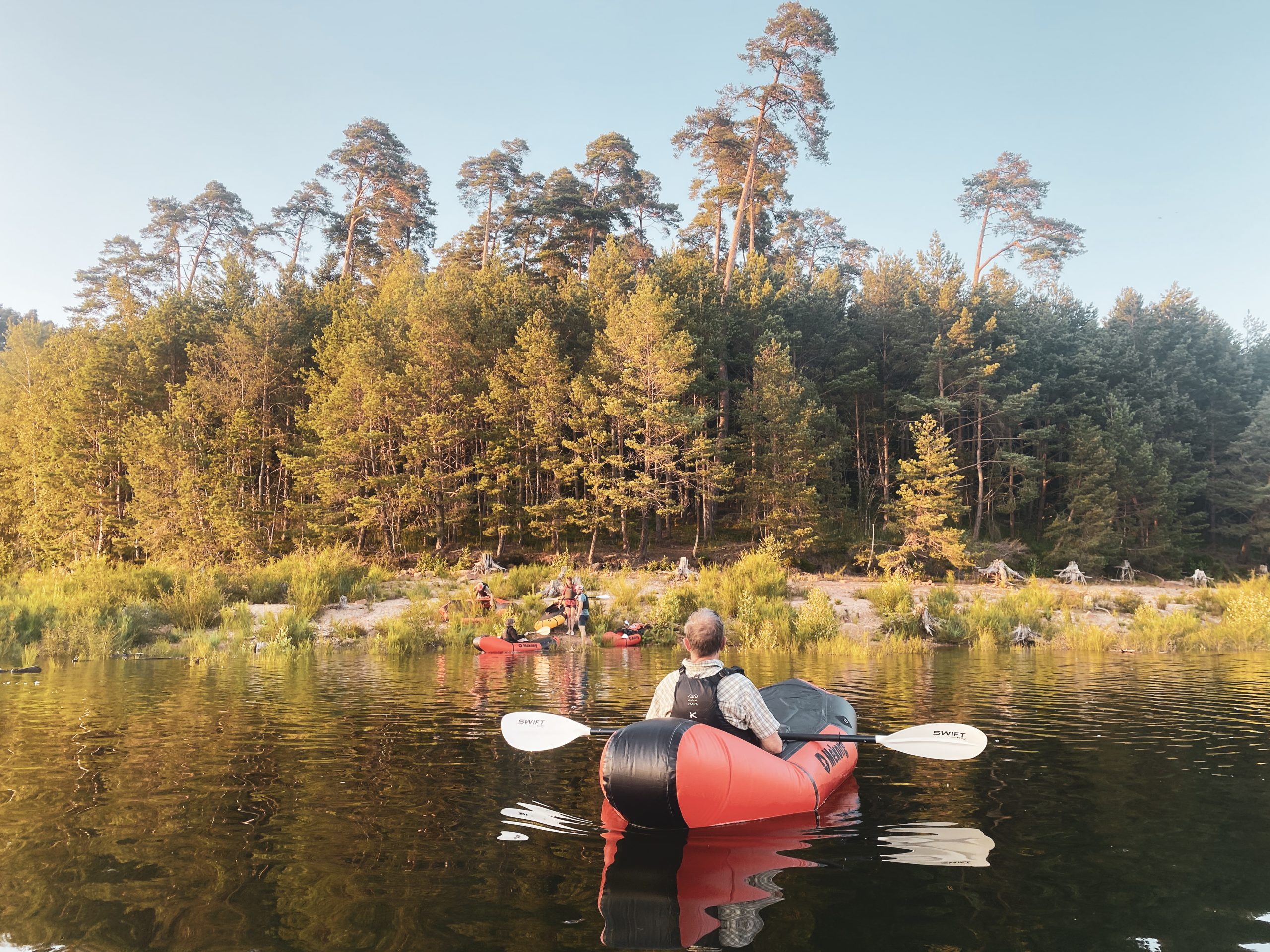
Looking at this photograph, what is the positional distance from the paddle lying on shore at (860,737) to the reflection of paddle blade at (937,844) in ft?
2.55

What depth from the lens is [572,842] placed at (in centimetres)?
450

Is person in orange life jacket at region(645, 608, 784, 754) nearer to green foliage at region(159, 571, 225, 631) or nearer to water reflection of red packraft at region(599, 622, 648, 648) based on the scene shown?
water reflection of red packraft at region(599, 622, 648, 648)

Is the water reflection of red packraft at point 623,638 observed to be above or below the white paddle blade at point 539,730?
below

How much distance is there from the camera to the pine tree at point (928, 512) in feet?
86.8

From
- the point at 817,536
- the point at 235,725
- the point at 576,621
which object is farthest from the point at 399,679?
the point at 817,536

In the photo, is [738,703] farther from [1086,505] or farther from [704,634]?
[1086,505]

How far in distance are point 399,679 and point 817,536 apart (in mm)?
19290

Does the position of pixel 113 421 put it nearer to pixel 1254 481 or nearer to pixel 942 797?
pixel 942 797

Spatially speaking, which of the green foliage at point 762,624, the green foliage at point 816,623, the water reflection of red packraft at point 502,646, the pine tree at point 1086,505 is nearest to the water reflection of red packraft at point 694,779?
the water reflection of red packraft at point 502,646

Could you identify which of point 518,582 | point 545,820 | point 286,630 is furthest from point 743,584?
point 545,820

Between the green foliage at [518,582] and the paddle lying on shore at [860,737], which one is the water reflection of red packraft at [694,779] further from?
the green foliage at [518,582]

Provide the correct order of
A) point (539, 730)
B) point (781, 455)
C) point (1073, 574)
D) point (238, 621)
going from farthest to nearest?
1. point (781, 455)
2. point (1073, 574)
3. point (238, 621)
4. point (539, 730)

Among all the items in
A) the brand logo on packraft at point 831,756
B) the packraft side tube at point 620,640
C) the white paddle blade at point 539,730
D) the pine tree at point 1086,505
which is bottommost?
the packraft side tube at point 620,640

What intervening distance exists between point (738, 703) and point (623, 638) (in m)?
11.7
